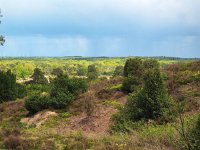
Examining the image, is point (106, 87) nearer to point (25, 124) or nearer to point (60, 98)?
point (60, 98)

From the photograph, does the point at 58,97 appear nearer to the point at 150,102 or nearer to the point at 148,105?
the point at 148,105

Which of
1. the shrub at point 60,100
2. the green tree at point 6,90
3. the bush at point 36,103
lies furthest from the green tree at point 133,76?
the green tree at point 6,90

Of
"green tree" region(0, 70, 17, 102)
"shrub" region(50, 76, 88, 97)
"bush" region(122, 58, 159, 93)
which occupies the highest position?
"bush" region(122, 58, 159, 93)

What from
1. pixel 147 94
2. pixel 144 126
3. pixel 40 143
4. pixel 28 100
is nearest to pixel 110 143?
pixel 40 143

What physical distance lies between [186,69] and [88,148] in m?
24.3

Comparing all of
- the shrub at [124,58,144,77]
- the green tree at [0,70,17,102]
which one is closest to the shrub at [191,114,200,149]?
the shrub at [124,58,144,77]

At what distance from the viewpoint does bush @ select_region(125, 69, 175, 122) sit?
24.3 meters

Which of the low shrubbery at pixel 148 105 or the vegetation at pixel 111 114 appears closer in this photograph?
the vegetation at pixel 111 114

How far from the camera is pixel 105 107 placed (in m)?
30.5

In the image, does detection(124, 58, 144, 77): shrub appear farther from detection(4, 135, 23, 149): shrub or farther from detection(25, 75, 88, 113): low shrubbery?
detection(4, 135, 23, 149): shrub

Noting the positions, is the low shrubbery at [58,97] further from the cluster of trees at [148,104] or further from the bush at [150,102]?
the bush at [150,102]

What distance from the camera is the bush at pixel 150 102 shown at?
2433 centimetres

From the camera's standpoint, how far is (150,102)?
79.9ft

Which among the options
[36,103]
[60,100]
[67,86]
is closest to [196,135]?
[60,100]
